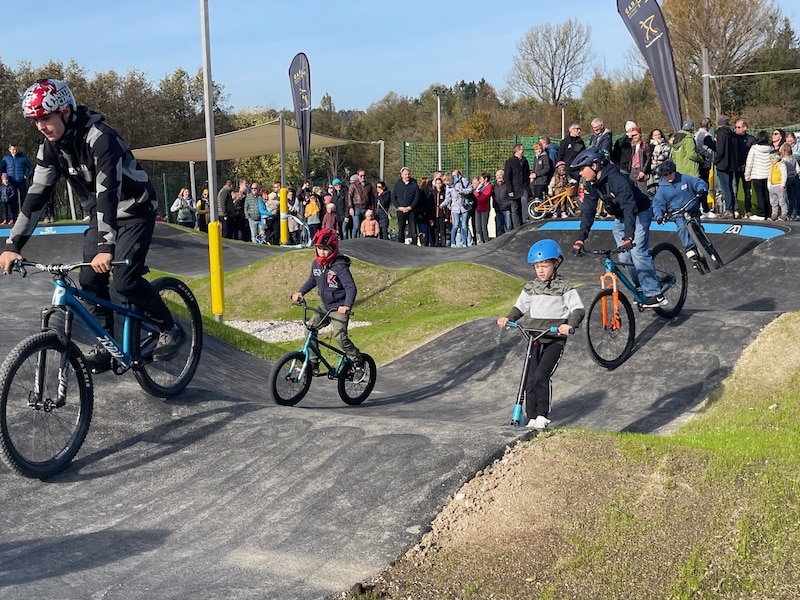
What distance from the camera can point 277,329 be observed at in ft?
53.0

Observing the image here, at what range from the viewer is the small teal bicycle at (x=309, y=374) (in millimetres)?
8789

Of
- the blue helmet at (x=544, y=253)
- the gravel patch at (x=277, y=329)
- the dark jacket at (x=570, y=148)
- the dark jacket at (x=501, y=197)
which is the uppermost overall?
the dark jacket at (x=570, y=148)

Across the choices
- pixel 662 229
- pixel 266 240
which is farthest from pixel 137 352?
pixel 266 240

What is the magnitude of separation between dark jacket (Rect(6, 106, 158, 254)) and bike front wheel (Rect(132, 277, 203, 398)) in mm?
858

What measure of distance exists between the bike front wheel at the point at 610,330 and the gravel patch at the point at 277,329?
6.72 m

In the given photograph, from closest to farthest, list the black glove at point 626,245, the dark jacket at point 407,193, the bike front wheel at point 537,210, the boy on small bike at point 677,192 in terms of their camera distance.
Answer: the black glove at point 626,245 → the boy on small bike at point 677,192 → the bike front wheel at point 537,210 → the dark jacket at point 407,193

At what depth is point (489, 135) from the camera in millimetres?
58406

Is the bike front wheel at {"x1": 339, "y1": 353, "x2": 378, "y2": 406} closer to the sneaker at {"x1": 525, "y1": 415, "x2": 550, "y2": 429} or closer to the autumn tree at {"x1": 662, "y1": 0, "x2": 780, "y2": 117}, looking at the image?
the sneaker at {"x1": 525, "y1": 415, "x2": 550, "y2": 429}

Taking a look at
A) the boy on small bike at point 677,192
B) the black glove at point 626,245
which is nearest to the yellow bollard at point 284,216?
the boy on small bike at point 677,192

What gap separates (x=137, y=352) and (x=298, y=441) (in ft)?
4.65

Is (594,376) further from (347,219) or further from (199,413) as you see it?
(347,219)

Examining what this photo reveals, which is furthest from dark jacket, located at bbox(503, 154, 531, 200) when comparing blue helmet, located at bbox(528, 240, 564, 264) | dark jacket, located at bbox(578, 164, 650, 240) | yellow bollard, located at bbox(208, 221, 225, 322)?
blue helmet, located at bbox(528, 240, 564, 264)

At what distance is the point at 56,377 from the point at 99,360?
2.08 feet

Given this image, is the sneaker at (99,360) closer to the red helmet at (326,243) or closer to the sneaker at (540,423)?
the sneaker at (540,423)
